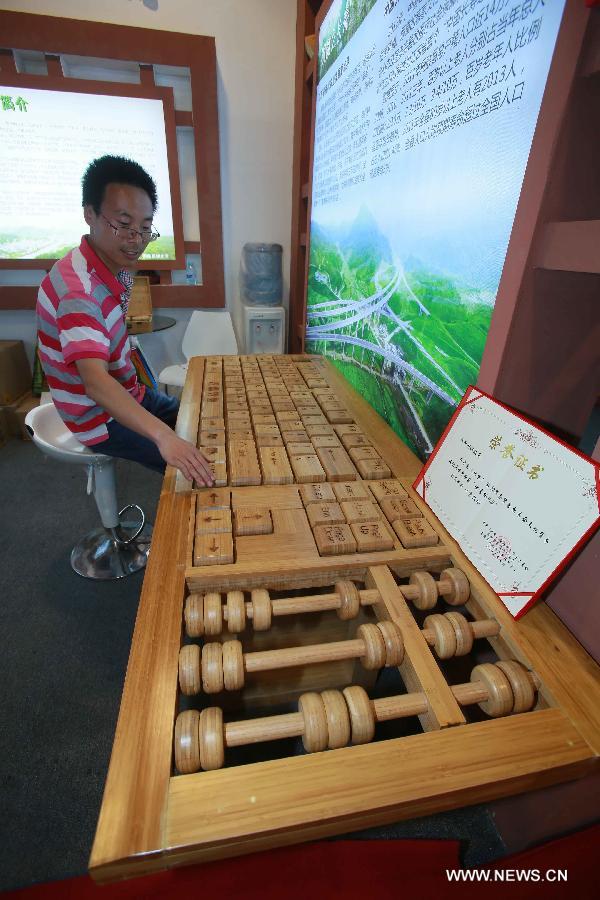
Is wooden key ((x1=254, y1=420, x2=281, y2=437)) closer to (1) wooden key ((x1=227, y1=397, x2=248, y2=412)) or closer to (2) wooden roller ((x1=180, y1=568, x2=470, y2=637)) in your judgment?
(1) wooden key ((x1=227, y1=397, x2=248, y2=412))

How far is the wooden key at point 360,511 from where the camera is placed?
42.7 inches

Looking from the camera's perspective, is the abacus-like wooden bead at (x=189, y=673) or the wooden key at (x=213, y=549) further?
the wooden key at (x=213, y=549)

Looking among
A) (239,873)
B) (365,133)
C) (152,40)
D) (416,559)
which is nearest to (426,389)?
(416,559)

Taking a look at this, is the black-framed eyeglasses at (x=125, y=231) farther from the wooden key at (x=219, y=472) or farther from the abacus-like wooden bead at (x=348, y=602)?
the abacus-like wooden bead at (x=348, y=602)

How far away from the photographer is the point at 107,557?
7.91ft

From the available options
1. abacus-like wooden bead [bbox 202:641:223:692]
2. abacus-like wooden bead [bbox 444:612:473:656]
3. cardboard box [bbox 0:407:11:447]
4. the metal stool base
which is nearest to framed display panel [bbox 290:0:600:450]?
abacus-like wooden bead [bbox 444:612:473:656]

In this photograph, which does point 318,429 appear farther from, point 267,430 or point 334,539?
point 334,539

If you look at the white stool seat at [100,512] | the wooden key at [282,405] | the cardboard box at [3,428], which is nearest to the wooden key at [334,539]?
the wooden key at [282,405]

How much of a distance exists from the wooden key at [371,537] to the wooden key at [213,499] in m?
0.35

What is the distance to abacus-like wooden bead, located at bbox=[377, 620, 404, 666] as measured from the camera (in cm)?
78

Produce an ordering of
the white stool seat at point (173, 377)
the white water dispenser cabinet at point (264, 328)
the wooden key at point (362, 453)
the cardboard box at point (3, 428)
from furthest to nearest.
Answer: the white water dispenser cabinet at point (264, 328) < the cardboard box at point (3, 428) < the white stool seat at point (173, 377) < the wooden key at point (362, 453)

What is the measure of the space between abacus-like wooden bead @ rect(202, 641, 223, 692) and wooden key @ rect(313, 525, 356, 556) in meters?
0.33

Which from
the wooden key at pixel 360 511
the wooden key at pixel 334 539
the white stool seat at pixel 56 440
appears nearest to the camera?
the wooden key at pixel 334 539

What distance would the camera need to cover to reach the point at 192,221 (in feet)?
12.9
